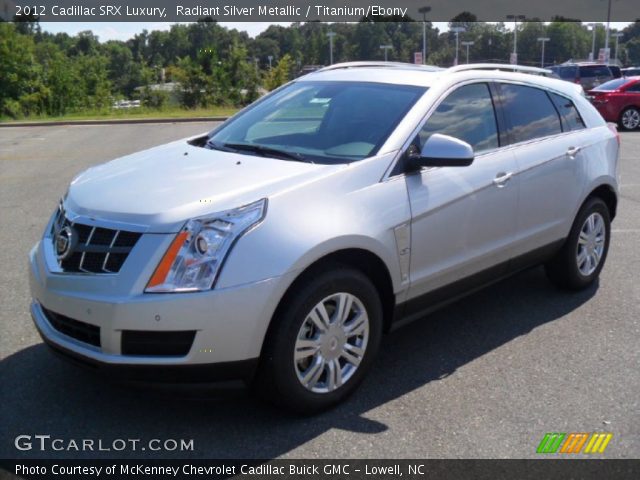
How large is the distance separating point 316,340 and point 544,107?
9.29ft

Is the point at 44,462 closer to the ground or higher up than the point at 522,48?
closer to the ground

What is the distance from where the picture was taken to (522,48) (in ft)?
214

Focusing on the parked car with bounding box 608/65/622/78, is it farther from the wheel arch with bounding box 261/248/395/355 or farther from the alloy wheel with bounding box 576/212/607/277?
the wheel arch with bounding box 261/248/395/355

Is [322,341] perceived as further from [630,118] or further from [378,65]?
[630,118]

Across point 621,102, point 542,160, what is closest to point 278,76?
point 621,102

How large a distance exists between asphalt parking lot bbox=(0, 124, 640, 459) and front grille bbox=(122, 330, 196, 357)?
190mm

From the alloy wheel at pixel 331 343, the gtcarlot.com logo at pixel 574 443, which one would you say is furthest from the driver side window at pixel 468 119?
the gtcarlot.com logo at pixel 574 443

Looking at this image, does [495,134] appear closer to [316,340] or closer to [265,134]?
[265,134]

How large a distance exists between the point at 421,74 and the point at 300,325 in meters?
2.05

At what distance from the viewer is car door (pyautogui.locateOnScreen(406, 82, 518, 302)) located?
4156 millimetres

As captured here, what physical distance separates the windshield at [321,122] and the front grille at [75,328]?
58.1 inches

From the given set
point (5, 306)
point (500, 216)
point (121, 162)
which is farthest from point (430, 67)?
point (5, 306)

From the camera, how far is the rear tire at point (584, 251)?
554cm

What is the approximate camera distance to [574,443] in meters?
3.52
